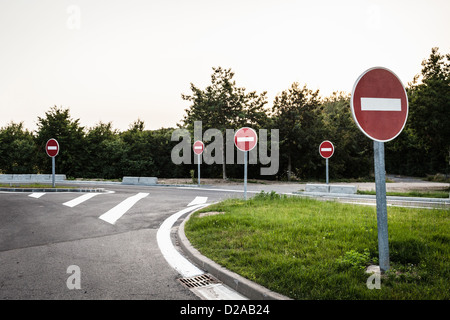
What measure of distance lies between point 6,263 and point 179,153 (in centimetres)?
2373

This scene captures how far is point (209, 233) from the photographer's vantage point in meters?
5.71

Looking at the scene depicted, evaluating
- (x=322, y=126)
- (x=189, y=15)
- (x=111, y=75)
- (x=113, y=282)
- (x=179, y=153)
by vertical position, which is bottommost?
(x=113, y=282)

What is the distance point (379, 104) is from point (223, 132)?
19.1 m

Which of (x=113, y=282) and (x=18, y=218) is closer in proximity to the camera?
(x=113, y=282)

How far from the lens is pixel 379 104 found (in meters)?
3.62

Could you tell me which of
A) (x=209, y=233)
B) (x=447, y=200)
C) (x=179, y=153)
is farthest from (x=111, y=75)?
(x=447, y=200)

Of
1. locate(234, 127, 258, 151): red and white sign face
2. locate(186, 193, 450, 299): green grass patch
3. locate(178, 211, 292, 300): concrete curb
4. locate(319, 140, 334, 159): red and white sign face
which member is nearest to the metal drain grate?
locate(178, 211, 292, 300): concrete curb

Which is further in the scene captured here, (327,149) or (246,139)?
(327,149)

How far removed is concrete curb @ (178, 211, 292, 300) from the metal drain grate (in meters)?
0.10

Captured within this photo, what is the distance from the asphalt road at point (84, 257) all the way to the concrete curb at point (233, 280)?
0.48 metres

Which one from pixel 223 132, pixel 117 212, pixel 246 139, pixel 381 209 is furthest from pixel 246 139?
pixel 223 132

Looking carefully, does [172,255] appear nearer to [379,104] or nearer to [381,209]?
[381,209]

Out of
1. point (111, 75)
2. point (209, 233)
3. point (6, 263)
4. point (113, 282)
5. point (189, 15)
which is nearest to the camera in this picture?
point (113, 282)

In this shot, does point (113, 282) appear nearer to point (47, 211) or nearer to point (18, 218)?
point (18, 218)
